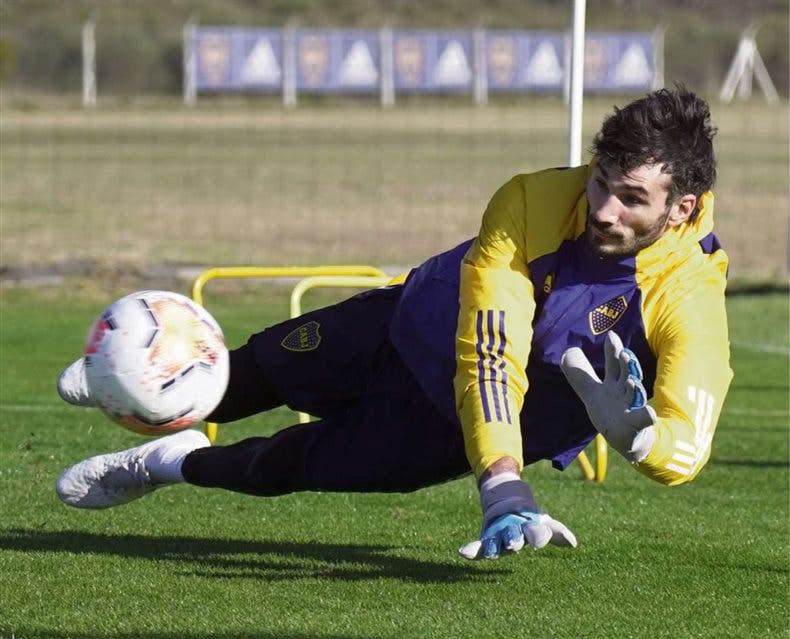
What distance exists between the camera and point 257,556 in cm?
635

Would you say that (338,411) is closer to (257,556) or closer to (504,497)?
(257,556)

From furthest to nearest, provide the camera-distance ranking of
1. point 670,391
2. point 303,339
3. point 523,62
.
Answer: point 523,62
point 303,339
point 670,391

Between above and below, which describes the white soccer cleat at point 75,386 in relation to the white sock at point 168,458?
above

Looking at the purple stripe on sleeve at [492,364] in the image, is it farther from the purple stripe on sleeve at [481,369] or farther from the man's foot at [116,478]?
the man's foot at [116,478]

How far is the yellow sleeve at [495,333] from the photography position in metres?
4.73

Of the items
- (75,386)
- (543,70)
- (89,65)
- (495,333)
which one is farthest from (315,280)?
(543,70)

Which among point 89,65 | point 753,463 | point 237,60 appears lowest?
point 237,60

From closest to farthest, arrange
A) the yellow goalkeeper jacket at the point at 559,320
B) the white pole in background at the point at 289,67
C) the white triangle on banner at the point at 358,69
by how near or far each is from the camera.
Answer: the yellow goalkeeper jacket at the point at 559,320, the white pole in background at the point at 289,67, the white triangle on banner at the point at 358,69

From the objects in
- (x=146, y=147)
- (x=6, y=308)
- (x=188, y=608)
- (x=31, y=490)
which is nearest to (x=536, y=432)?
(x=188, y=608)

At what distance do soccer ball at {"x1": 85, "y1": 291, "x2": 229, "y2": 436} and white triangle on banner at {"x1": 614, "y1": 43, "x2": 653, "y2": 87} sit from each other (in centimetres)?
5265

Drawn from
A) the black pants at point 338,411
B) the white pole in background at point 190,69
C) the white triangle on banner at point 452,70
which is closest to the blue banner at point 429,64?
the white triangle on banner at point 452,70

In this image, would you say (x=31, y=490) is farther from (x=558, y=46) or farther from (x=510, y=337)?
(x=558, y=46)

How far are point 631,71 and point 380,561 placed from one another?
52.0 metres

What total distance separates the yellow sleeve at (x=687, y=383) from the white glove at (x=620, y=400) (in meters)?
0.12
